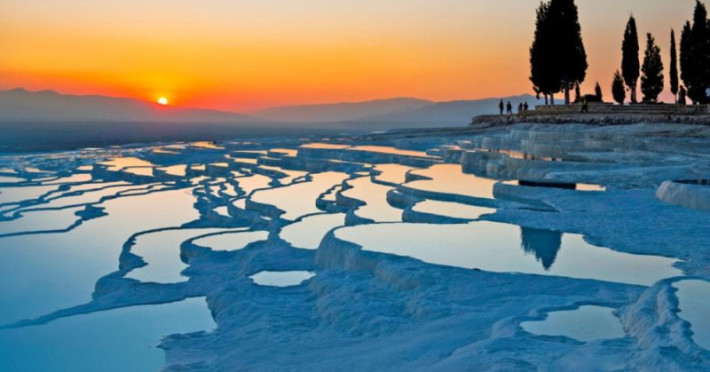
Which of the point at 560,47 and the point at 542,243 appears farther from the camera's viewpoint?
the point at 560,47

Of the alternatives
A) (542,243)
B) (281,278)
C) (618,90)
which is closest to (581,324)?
(542,243)

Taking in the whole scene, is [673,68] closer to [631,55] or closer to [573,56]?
[631,55]

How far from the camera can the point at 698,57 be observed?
3669 cm

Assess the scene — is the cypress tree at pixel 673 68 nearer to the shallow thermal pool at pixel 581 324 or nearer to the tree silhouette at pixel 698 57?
the tree silhouette at pixel 698 57

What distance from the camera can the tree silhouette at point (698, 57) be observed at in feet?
119

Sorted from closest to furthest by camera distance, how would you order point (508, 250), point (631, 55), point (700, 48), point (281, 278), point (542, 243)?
point (281, 278), point (508, 250), point (542, 243), point (700, 48), point (631, 55)

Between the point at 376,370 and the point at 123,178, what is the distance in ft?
68.4

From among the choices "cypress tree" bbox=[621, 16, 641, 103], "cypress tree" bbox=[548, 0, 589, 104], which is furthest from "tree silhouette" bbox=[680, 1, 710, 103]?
"cypress tree" bbox=[548, 0, 589, 104]

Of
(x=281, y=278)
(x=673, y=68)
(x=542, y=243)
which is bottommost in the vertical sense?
(x=281, y=278)

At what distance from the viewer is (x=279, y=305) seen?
27.9 feet

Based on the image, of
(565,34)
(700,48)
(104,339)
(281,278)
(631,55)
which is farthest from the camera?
(631,55)

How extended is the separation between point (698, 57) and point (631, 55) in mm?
7398

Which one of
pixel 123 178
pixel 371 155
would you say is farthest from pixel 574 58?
pixel 123 178

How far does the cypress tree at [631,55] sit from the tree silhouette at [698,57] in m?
5.61
